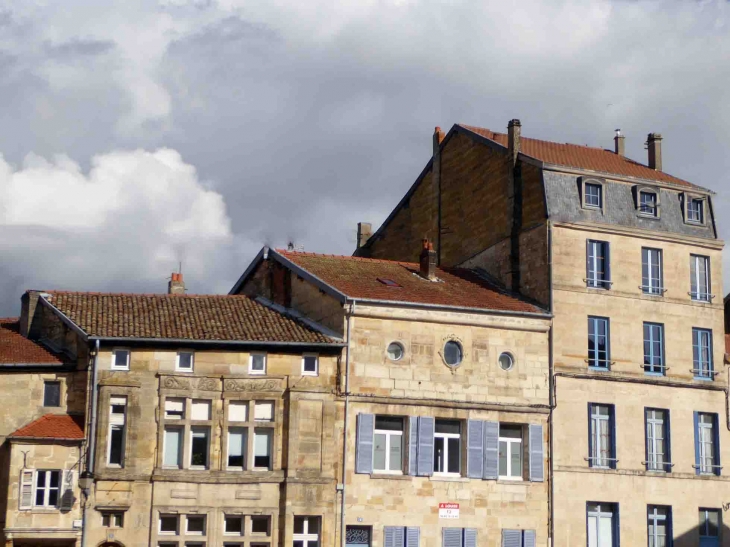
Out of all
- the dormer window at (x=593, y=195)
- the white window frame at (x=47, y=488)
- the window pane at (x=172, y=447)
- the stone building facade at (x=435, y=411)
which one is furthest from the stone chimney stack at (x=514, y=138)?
the white window frame at (x=47, y=488)

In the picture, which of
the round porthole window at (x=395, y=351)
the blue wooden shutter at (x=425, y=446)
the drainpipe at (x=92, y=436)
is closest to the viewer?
the drainpipe at (x=92, y=436)

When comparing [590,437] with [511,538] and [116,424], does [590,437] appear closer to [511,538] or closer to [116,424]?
[511,538]

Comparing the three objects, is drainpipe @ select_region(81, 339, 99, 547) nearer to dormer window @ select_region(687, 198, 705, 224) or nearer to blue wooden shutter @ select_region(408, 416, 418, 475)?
blue wooden shutter @ select_region(408, 416, 418, 475)

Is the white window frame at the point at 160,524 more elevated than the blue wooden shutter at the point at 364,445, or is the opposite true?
the blue wooden shutter at the point at 364,445

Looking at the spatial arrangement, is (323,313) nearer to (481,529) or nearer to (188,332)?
(188,332)

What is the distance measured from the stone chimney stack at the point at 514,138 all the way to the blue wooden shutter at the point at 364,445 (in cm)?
1070

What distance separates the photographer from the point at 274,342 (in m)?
34.3

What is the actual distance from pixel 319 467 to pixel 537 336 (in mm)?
7852

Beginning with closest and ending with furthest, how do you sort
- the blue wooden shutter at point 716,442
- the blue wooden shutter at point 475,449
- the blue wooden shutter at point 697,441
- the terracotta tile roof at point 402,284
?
1. the blue wooden shutter at point 475,449
2. the terracotta tile roof at point 402,284
3. the blue wooden shutter at point 697,441
4. the blue wooden shutter at point 716,442

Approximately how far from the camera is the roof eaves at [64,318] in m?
33.3

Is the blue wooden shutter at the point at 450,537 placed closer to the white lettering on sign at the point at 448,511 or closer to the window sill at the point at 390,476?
the white lettering on sign at the point at 448,511

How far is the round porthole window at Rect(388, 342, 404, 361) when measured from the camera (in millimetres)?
35656

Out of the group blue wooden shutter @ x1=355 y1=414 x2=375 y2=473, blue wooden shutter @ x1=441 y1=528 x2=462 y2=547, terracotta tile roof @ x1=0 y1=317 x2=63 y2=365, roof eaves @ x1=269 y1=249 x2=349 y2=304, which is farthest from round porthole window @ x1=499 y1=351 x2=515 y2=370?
terracotta tile roof @ x1=0 y1=317 x2=63 y2=365

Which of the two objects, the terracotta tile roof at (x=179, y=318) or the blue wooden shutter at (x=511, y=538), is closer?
the terracotta tile roof at (x=179, y=318)
